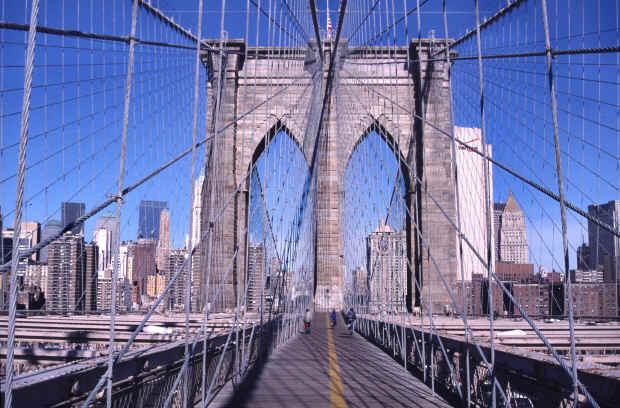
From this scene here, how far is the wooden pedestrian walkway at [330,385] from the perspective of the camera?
480 cm

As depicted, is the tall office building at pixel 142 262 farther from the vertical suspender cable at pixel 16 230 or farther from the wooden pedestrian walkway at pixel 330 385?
the vertical suspender cable at pixel 16 230

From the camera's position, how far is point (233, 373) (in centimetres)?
586

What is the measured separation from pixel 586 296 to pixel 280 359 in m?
14.3

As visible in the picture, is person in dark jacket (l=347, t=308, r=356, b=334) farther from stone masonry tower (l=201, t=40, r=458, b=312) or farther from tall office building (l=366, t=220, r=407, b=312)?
stone masonry tower (l=201, t=40, r=458, b=312)

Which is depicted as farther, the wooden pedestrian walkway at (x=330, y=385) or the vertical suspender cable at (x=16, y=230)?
the wooden pedestrian walkway at (x=330, y=385)

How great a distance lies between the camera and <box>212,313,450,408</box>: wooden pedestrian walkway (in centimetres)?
480

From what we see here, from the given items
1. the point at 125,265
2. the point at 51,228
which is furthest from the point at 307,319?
the point at 125,265

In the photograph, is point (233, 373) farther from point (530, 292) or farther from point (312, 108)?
point (530, 292)

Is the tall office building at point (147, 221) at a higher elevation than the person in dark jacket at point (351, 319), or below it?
higher

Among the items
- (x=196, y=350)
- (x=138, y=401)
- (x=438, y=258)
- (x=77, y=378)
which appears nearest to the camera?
(x=77, y=378)

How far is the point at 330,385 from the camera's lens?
574 centimetres

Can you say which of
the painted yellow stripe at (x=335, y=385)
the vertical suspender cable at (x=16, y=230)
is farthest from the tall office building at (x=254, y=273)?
the vertical suspender cable at (x=16, y=230)

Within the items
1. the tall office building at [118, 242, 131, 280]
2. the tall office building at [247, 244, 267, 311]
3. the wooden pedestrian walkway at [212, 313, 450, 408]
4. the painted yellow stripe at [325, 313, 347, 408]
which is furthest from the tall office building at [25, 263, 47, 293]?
the painted yellow stripe at [325, 313, 347, 408]

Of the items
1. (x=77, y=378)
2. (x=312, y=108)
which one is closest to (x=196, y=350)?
(x=77, y=378)
